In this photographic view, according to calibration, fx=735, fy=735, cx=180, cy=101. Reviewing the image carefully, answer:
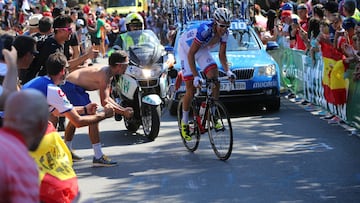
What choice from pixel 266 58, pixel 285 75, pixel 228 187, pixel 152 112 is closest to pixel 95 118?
pixel 228 187

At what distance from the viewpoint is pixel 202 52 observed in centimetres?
988

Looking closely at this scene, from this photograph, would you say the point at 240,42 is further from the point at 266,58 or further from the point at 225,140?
the point at 225,140

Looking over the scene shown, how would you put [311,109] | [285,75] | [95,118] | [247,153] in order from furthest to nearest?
[285,75], [311,109], [247,153], [95,118]

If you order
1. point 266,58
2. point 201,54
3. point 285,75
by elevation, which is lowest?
point 285,75

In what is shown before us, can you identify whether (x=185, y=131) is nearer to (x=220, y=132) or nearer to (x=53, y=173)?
(x=220, y=132)

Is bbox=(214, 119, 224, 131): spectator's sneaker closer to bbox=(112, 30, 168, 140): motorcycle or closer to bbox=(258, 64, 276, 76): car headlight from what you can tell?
bbox=(112, 30, 168, 140): motorcycle

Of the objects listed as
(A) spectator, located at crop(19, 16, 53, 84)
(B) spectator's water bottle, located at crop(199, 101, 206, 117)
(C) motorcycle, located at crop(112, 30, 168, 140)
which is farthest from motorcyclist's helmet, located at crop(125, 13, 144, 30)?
(B) spectator's water bottle, located at crop(199, 101, 206, 117)

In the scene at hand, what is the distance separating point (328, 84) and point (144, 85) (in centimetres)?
319

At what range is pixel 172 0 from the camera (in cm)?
2261

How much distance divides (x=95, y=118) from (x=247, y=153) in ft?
11.3

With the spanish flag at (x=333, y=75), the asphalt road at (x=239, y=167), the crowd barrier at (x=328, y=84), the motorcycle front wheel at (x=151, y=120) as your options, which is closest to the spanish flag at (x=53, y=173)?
the asphalt road at (x=239, y=167)

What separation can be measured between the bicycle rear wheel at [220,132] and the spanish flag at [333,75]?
299cm

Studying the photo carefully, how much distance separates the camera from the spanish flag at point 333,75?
1169 cm

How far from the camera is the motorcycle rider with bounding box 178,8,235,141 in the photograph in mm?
9473
